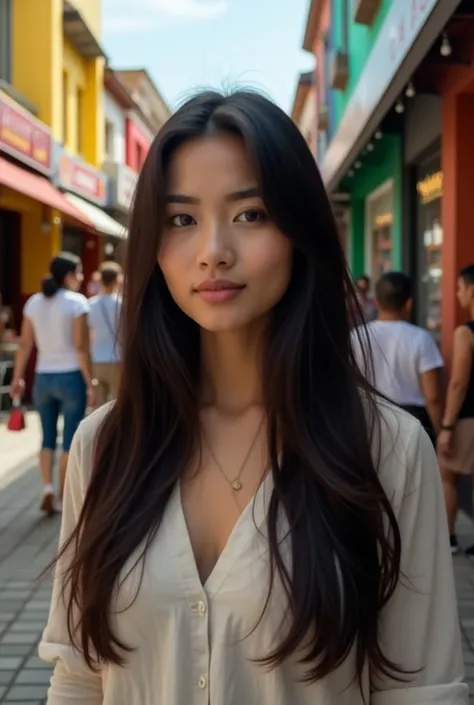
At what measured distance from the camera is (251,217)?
4.98ft

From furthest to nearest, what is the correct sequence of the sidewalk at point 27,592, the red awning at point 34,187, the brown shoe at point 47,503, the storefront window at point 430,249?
the red awning at point 34,187
the storefront window at point 430,249
the brown shoe at point 47,503
the sidewalk at point 27,592

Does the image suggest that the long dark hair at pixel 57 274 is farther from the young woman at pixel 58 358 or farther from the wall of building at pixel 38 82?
the wall of building at pixel 38 82

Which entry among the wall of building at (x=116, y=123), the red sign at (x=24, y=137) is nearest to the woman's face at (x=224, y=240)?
the red sign at (x=24, y=137)

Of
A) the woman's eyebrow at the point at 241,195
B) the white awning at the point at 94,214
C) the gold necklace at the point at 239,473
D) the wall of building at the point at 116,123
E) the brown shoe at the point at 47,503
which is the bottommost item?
the brown shoe at the point at 47,503

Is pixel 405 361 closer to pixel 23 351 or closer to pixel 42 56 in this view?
pixel 23 351

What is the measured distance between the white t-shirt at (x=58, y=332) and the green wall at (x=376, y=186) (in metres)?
4.68

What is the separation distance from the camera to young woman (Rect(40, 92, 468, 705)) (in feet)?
4.88

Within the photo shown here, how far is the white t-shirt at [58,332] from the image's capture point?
6.94 m

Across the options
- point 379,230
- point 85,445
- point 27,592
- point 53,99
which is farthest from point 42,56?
point 85,445

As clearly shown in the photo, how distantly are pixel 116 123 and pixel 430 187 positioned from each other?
48.0 feet

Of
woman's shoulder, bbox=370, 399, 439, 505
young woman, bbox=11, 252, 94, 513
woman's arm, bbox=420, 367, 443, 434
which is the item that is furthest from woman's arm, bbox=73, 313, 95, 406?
woman's shoulder, bbox=370, 399, 439, 505

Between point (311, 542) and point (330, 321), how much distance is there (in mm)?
383

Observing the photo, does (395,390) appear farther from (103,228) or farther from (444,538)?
(103,228)

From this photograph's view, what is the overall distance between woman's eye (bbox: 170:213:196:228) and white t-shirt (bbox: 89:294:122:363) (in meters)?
6.53
